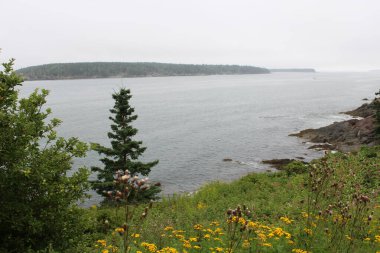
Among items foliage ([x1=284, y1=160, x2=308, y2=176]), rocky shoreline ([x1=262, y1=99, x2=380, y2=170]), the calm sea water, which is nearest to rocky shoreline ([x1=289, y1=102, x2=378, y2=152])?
rocky shoreline ([x1=262, y1=99, x2=380, y2=170])

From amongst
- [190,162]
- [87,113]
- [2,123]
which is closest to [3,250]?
[2,123]

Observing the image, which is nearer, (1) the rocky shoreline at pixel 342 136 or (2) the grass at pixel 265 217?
(2) the grass at pixel 265 217

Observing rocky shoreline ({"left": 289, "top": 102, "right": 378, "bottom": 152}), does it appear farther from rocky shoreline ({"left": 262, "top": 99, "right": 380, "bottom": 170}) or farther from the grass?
the grass

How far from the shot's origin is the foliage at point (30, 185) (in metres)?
7.22

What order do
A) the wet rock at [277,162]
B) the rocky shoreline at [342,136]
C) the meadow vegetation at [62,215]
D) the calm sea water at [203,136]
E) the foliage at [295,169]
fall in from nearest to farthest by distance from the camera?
the meadow vegetation at [62,215]
the foliage at [295,169]
the calm sea water at [203,136]
the wet rock at [277,162]
the rocky shoreline at [342,136]

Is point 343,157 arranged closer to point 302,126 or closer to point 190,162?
point 190,162

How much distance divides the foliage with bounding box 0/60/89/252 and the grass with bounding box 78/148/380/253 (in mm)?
910

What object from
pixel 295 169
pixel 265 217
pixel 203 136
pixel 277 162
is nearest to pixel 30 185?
pixel 265 217

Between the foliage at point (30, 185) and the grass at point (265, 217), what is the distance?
910 mm

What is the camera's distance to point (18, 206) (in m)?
7.22

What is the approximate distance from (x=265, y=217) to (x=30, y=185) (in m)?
8.66

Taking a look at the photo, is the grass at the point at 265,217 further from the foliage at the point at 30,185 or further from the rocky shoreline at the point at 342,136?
the rocky shoreline at the point at 342,136

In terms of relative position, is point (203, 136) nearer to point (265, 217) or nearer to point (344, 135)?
point (344, 135)

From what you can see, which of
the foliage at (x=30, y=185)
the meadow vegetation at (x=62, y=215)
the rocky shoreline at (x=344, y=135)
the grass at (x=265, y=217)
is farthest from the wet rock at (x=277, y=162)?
the foliage at (x=30, y=185)
